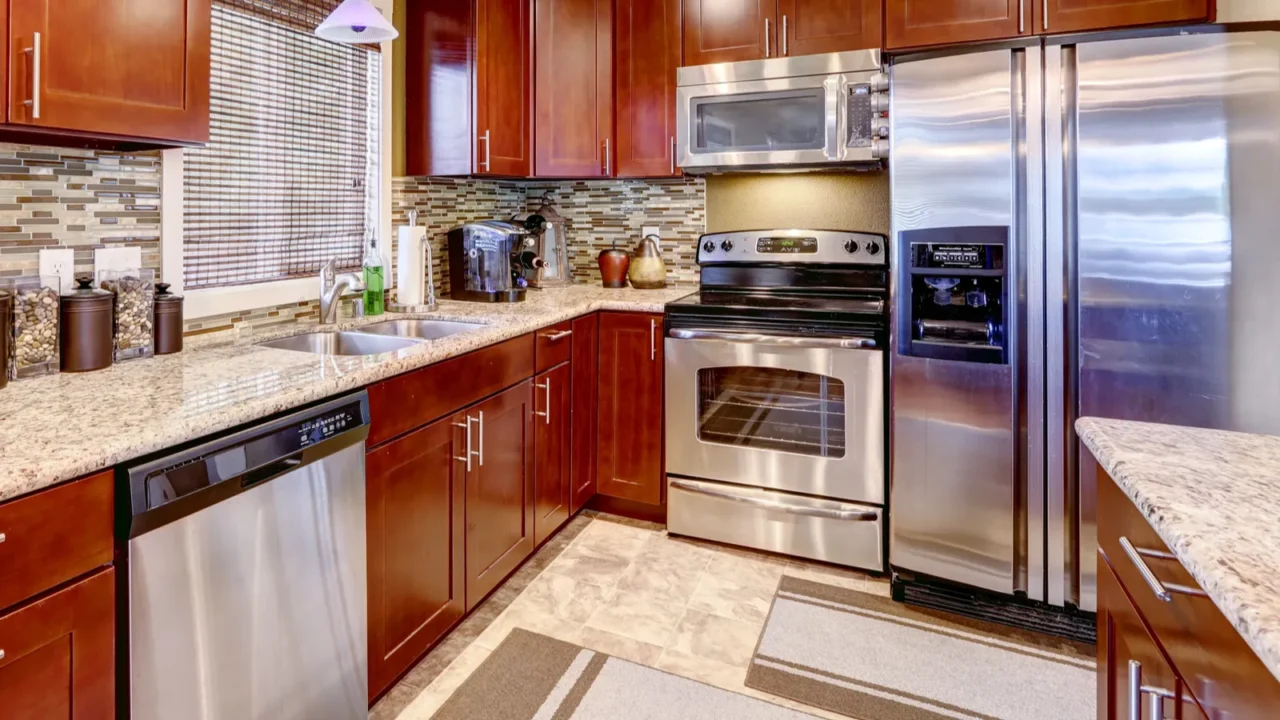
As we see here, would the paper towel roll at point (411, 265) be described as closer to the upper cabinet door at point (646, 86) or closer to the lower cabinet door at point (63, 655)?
the upper cabinet door at point (646, 86)

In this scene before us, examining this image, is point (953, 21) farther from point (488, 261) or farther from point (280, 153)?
point (280, 153)

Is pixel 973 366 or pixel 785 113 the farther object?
pixel 785 113

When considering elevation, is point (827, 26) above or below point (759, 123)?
above

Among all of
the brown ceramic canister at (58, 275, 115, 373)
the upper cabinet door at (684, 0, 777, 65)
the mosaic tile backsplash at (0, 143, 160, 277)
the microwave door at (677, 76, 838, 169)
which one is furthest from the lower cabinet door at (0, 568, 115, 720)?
the upper cabinet door at (684, 0, 777, 65)

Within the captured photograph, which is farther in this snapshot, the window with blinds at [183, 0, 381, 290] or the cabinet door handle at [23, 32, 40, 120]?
the window with blinds at [183, 0, 381, 290]

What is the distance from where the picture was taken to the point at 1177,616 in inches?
32.5

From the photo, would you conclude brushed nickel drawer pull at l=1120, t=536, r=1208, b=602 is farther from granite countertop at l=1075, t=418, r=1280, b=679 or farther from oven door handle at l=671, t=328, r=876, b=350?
oven door handle at l=671, t=328, r=876, b=350

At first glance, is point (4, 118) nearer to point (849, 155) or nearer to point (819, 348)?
point (819, 348)

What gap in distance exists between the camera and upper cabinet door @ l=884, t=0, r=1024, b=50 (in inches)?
96.6

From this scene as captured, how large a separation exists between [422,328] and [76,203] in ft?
3.39

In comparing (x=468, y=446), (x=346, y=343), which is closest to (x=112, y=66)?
(x=346, y=343)

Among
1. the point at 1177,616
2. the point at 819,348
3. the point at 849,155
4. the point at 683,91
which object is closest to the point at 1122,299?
the point at 819,348

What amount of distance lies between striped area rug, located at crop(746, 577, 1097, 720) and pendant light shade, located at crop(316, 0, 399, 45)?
1930 mm

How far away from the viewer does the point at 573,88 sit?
3.10 metres
